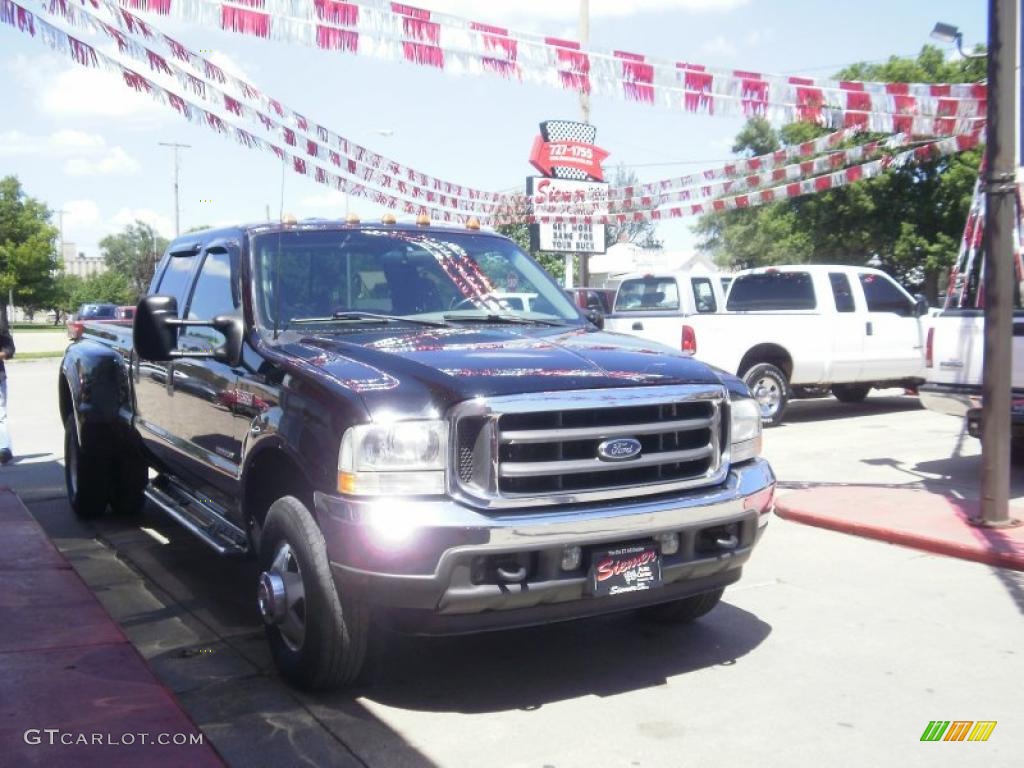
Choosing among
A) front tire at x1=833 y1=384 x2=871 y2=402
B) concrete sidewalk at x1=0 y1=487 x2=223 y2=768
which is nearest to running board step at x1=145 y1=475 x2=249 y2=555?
concrete sidewalk at x1=0 y1=487 x2=223 y2=768

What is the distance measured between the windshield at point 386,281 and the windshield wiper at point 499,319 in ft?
0.03

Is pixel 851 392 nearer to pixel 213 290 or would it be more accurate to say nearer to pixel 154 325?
pixel 213 290

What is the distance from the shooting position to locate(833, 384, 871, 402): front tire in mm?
14852

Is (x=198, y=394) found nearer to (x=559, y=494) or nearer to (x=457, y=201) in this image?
(x=559, y=494)

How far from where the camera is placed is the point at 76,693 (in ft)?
13.9

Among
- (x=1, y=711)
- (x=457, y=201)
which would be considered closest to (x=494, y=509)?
(x=1, y=711)

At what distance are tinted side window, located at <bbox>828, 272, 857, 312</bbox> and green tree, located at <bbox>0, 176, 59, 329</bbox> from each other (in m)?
44.6

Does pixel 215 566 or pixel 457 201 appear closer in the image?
pixel 215 566

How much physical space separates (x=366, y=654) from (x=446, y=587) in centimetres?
67

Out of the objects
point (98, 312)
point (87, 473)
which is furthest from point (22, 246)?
point (87, 473)

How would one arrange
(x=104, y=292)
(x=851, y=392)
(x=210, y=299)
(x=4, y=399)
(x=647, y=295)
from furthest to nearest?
1. (x=104, y=292)
2. (x=851, y=392)
3. (x=647, y=295)
4. (x=4, y=399)
5. (x=210, y=299)

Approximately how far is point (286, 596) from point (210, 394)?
1.45m

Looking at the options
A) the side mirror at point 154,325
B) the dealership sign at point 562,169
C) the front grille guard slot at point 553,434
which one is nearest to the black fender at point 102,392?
the side mirror at point 154,325

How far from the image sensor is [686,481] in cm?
416
